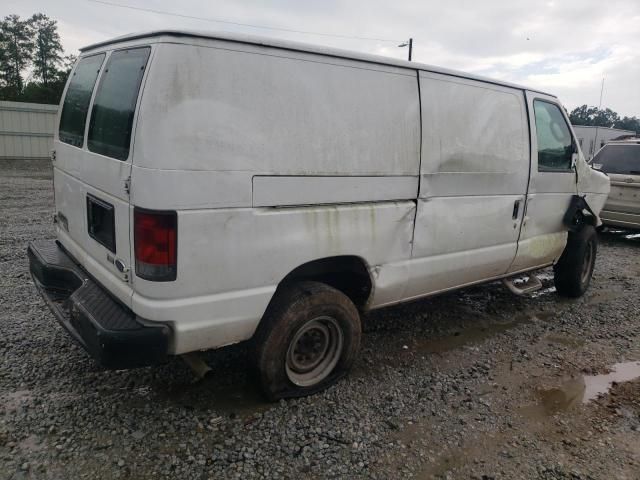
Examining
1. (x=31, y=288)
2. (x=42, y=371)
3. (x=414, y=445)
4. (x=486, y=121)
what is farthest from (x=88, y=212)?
(x=486, y=121)

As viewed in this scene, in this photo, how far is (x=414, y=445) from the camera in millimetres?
2871

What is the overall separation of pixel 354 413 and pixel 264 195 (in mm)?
1548

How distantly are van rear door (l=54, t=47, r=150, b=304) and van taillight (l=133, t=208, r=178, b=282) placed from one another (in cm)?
11

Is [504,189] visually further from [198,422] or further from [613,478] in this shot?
[198,422]

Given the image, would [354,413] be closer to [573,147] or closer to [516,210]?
[516,210]

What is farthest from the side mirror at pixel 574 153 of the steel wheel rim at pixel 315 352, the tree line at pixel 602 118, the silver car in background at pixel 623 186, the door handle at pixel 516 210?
the tree line at pixel 602 118

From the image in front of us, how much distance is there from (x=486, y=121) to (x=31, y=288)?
15.0ft

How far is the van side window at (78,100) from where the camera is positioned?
3225 mm

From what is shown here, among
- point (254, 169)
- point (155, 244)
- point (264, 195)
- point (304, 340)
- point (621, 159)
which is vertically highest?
point (621, 159)

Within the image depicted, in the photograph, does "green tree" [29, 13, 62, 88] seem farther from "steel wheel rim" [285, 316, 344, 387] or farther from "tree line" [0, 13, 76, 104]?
"steel wheel rim" [285, 316, 344, 387]

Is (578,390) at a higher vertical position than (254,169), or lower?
lower

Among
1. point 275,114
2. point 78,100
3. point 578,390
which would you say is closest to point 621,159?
point 578,390

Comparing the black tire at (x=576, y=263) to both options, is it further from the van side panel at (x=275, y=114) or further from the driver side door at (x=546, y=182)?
the van side panel at (x=275, y=114)

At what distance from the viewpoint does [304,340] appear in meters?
3.31
